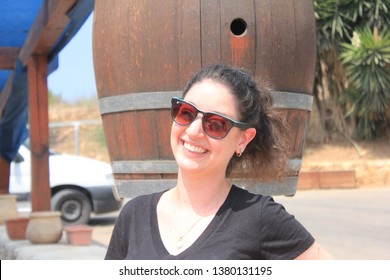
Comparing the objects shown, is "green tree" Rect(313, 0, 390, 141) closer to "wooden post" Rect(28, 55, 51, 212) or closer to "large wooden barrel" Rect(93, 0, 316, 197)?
"wooden post" Rect(28, 55, 51, 212)

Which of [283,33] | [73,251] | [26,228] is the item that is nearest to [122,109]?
[283,33]

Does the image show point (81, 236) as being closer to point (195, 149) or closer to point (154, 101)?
point (154, 101)

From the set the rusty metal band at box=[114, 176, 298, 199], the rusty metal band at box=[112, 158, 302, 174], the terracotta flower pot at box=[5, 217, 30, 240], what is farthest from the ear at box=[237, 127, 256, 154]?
the terracotta flower pot at box=[5, 217, 30, 240]

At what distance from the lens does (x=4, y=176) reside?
10.4 metres

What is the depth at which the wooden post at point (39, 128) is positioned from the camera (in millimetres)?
7480

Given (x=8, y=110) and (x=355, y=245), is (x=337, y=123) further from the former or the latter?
(x=355, y=245)

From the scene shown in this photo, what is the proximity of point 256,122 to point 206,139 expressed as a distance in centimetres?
18

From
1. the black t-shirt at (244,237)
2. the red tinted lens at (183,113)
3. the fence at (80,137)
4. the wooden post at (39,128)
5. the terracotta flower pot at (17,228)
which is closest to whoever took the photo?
the black t-shirt at (244,237)

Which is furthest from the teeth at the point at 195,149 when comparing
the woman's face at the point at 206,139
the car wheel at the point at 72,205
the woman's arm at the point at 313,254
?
the car wheel at the point at 72,205

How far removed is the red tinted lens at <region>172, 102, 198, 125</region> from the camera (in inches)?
68.9

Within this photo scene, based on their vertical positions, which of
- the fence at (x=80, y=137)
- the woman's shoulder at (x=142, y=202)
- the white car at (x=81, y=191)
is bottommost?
the white car at (x=81, y=191)

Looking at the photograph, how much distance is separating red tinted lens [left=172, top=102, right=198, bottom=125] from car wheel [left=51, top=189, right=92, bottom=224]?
26.3 ft

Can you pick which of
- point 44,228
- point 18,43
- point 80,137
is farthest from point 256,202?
point 80,137

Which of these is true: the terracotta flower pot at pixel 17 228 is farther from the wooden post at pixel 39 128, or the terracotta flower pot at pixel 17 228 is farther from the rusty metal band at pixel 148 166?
the rusty metal band at pixel 148 166
